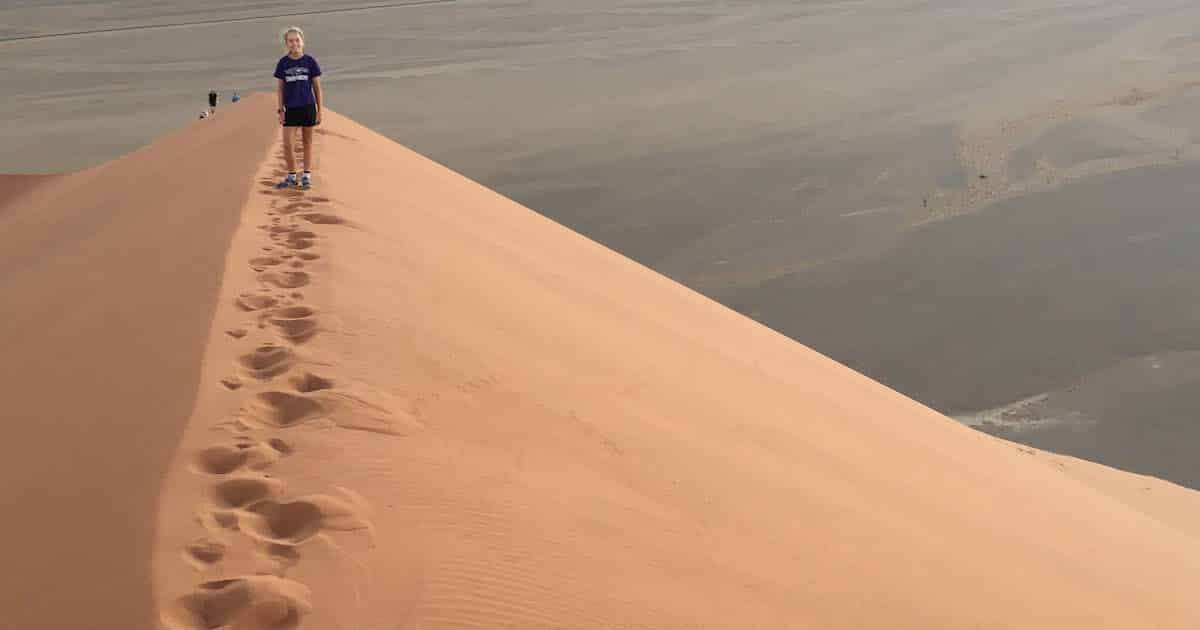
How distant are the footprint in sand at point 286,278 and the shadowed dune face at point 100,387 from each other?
0.23 meters

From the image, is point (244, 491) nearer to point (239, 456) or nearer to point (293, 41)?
point (239, 456)

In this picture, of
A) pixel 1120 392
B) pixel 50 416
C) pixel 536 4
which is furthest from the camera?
pixel 536 4

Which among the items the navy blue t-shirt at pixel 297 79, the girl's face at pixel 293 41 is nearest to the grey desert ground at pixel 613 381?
the navy blue t-shirt at pixel 297 79

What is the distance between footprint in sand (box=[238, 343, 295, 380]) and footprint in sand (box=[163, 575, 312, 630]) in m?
1.26

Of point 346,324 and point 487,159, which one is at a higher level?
point 346,324

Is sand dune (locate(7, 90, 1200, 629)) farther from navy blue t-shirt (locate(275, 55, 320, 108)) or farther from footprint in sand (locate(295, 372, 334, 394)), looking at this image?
navy blue t-shirt (locate(275, 55, 320, 108))

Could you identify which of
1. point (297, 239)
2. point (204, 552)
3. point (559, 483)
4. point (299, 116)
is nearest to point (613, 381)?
point (559, 483)

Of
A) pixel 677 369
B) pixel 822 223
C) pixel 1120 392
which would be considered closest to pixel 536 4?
pixel 822 223

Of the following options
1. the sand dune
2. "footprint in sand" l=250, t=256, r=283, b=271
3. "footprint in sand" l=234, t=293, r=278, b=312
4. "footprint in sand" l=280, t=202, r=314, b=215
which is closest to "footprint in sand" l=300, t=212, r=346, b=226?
the sand dune

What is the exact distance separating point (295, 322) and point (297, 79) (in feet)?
12.3

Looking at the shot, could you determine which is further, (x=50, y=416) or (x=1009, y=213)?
(x=1009, y=213)

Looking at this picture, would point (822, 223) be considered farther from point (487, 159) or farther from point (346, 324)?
point (346, 324)

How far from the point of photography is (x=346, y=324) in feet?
13.8

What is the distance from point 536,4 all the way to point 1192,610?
36525 millimetres
